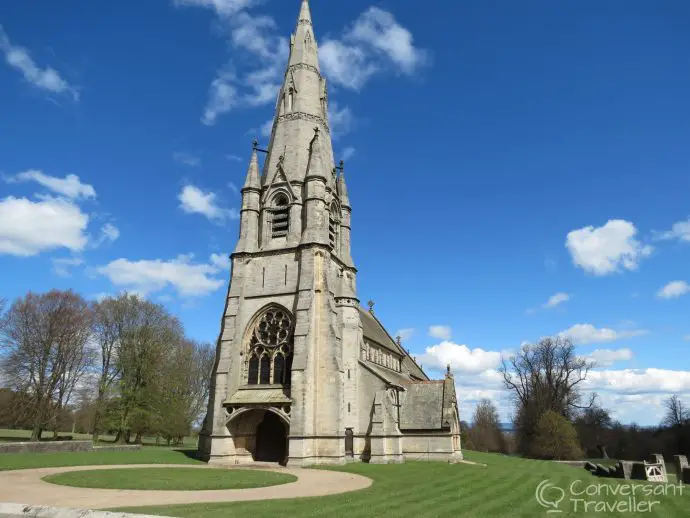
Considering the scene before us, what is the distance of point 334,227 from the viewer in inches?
1420

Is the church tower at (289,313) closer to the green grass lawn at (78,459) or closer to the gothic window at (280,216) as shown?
the gothic window at (280,216)

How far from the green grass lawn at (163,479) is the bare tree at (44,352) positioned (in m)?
20.5

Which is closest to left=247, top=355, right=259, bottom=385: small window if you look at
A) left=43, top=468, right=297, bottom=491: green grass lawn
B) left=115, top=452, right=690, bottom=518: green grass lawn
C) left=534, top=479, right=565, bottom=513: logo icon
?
left=43, top=468, right=297, bottom=491: green grass lawn

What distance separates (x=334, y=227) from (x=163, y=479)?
2149 centimetres

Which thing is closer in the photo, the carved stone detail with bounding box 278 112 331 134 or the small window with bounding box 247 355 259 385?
the small window with bounding box 247 355 259 385

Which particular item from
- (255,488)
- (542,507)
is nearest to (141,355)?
(255,488)

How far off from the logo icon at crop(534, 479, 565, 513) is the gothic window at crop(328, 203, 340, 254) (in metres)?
20.7

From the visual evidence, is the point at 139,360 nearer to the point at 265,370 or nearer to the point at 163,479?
the point at 265,370

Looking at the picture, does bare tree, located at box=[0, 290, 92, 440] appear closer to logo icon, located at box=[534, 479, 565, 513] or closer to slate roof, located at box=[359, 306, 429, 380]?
slate roof, located at box=[359, 306, 429, 380]

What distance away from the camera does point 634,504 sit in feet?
48.3

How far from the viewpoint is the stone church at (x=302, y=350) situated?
27906 mm

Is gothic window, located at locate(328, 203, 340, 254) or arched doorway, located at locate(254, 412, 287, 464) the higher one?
gothic window, located at locate(328, 203, 340, 254)

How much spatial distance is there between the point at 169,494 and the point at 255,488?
3124 mm

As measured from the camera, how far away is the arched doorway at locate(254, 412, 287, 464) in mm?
30641
